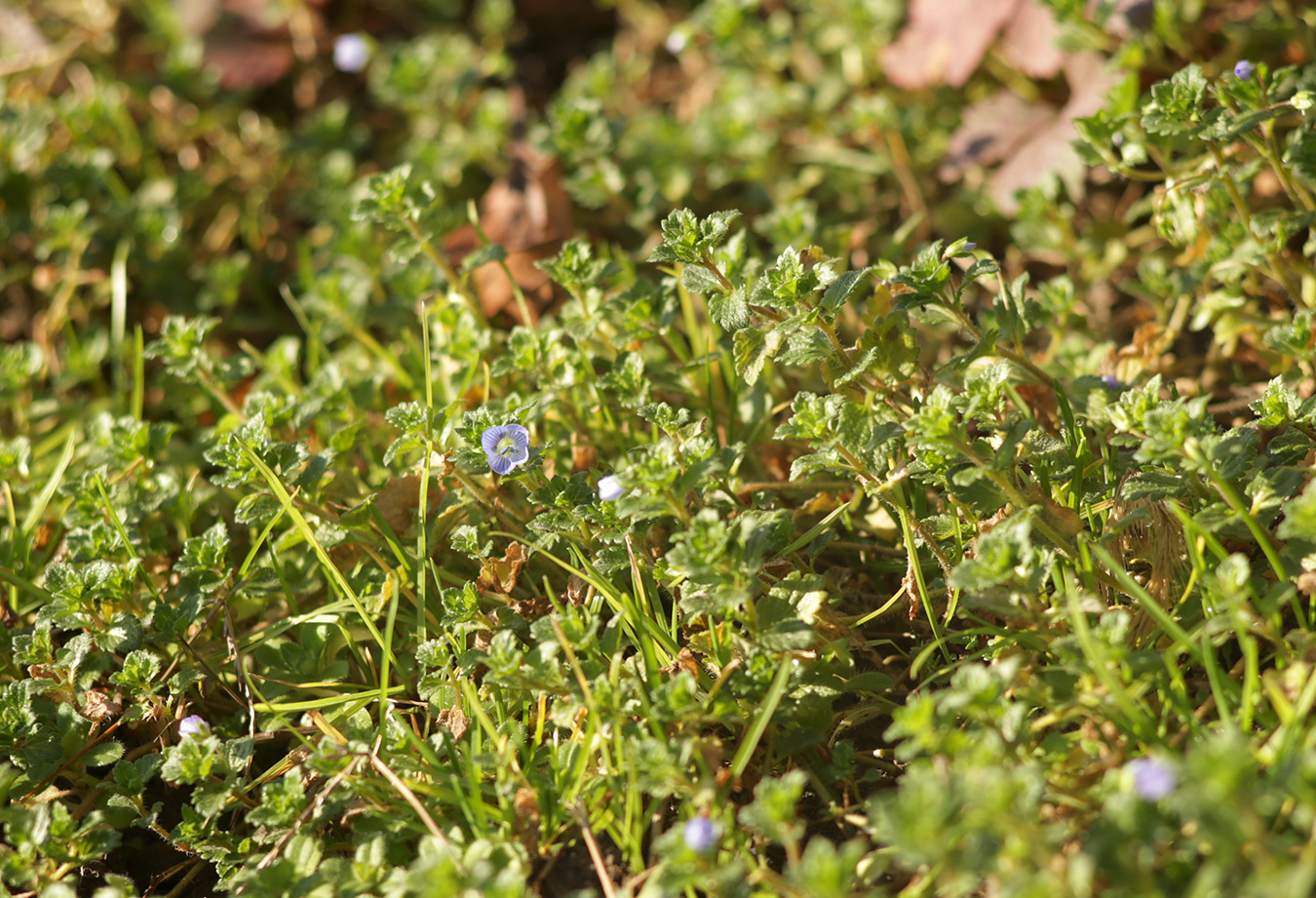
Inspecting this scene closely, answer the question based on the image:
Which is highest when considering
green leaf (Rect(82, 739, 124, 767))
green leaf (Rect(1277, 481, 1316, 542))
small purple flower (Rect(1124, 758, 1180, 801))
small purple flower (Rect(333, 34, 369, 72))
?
small purple flower (Rect(333, 34, 369, 72))

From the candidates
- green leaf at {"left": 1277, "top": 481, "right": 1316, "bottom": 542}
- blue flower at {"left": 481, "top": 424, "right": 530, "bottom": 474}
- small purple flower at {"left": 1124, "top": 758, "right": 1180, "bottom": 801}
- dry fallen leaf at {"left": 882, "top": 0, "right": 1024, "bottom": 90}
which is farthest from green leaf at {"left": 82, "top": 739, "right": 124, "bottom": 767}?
dry fallen leaf at {"left": 882, "top": 0, "right": 1024, "bottom": 90}

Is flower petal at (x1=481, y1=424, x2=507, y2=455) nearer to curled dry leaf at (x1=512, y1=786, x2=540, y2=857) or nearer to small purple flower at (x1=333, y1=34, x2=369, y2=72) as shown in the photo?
curled dry leaf at (x1=512, y1=786, x2=540, y2=857)

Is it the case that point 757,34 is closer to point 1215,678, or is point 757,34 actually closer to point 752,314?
point 752,314

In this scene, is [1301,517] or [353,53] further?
[353,53]

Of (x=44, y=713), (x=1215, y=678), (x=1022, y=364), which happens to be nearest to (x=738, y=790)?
(x=1215, y=678)

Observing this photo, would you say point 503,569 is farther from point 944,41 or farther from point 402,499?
point 944,41

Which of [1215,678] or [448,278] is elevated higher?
[448,278]

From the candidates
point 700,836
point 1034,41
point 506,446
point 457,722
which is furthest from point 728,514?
point 1034,41
